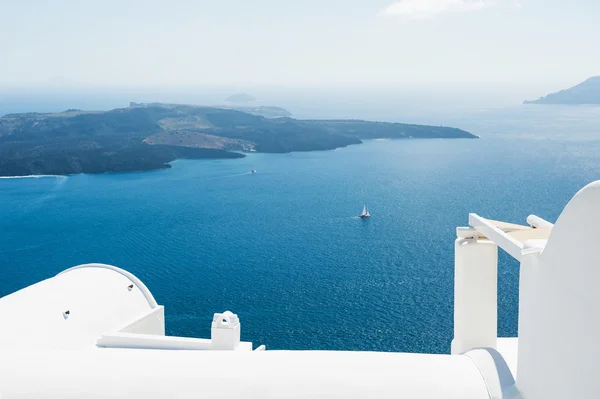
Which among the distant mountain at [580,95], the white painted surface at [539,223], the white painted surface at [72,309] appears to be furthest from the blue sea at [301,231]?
the distant mountain at [580,95]

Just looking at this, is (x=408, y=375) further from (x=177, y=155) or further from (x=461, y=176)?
(x=177, y=155)

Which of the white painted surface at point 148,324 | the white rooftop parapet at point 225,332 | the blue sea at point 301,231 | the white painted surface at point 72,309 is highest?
the white rooftop parapet at point 225,332

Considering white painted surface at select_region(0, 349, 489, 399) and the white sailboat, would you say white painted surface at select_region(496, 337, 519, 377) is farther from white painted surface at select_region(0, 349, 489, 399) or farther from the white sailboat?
the white sailboat

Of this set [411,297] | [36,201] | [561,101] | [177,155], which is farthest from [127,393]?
[561,101]

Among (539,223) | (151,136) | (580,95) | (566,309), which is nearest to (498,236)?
(539,223)

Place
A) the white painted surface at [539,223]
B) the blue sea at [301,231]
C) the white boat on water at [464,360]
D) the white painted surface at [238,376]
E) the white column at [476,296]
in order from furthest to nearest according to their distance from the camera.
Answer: the blue sea at [301,231] < the white painted surface at [539,223] < the white column at [476,296] < the white painted surface at [238,376] < the white boat on water at [464,360]

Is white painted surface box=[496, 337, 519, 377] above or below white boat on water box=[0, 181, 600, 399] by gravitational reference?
below

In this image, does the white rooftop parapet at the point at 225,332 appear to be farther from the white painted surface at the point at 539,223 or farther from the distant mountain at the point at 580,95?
the distant mountain at the point at 580,95

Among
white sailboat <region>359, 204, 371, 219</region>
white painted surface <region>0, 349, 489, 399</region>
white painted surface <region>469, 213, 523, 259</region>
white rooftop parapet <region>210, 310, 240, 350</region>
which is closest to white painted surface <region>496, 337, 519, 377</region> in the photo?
white painted surface <region>0, 349, 489, 399</region>
